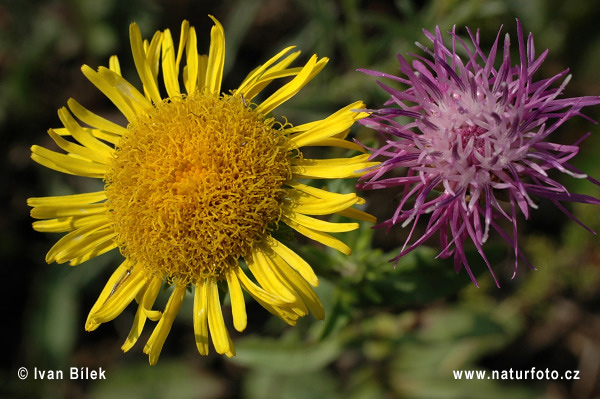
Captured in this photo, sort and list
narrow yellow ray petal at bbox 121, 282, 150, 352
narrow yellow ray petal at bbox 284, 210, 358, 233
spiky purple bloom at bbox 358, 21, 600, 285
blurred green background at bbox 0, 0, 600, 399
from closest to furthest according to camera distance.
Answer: spiky purple bloom at bbox 358, 21, 600, 285, narrow yellow ray petal at bbox 284, 210, 358, 233, narrow yellow ray petal at bbox 121, 282, 150, 352, blurred green background at bbox 0, 0, 600, 399

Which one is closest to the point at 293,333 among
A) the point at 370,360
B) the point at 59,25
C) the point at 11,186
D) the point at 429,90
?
the point at 370,360

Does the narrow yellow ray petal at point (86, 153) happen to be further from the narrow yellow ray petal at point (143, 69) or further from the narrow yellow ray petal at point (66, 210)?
the narrow yellow ray petal at point (143, 69)

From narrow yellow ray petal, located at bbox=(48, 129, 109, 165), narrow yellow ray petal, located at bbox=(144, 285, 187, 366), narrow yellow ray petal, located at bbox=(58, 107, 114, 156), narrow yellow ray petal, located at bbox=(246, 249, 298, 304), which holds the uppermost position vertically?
narrow yellow ray petal, located at bbox=(58, 107, 114, 156)

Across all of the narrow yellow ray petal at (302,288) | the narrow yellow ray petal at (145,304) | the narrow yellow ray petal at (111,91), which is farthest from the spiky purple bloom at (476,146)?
the narrow yellow ray petal at (111,91)

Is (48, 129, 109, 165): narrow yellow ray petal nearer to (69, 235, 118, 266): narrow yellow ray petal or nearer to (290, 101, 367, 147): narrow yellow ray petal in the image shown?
(69, 235, 118, 266): narrow yellow ray petal

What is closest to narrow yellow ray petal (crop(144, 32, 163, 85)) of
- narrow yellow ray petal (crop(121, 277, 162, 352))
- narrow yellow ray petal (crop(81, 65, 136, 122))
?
narrow yellow ray petal (crop(81, 65, 136, 122))

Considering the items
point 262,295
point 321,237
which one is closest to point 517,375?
point 321,237

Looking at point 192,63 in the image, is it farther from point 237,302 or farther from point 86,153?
point 237,302

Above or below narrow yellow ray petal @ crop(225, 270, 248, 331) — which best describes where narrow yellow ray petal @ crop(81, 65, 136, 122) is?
above
